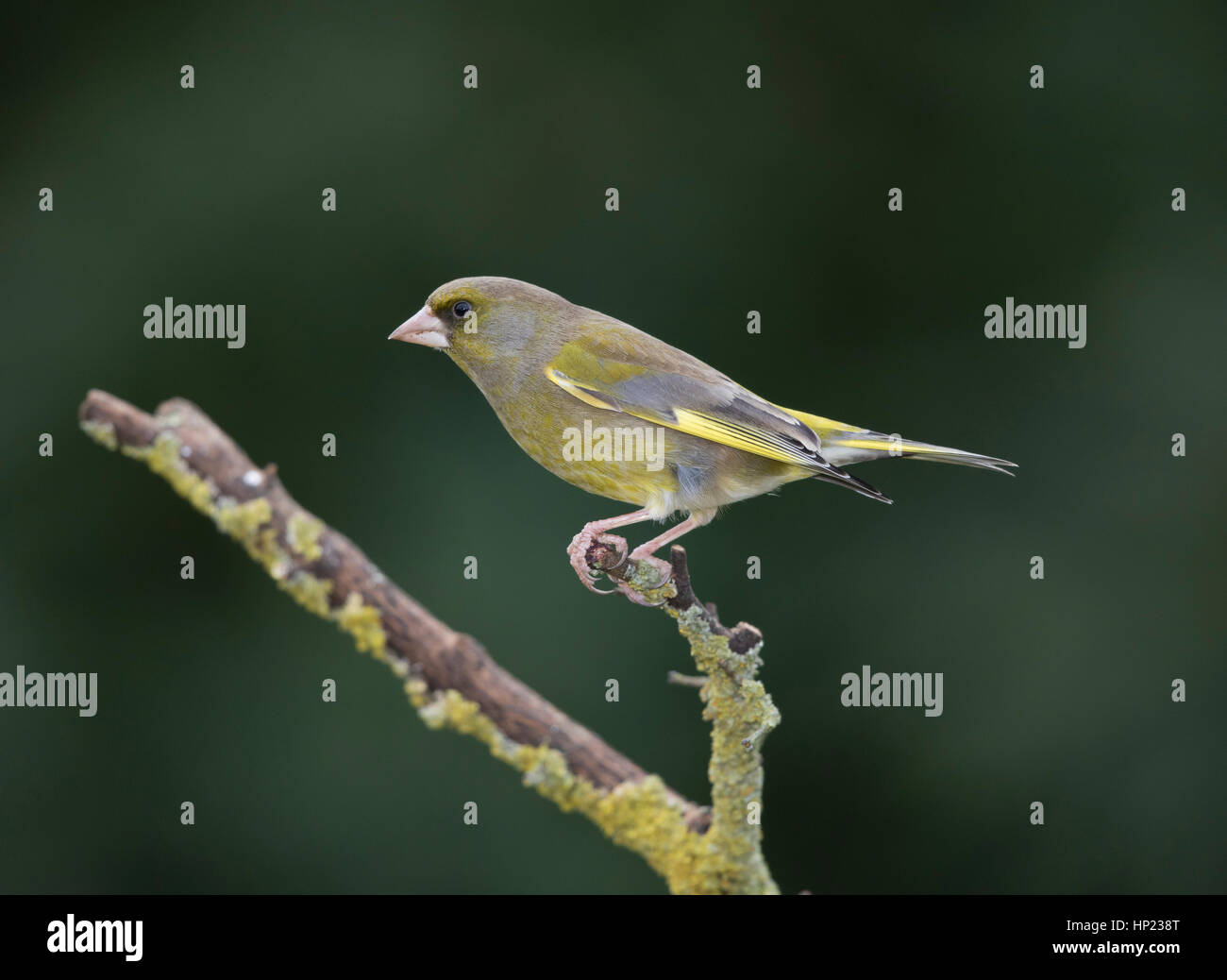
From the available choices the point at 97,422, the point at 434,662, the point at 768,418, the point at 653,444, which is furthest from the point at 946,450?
the point at 97,422

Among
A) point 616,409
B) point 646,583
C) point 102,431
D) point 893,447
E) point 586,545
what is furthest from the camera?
point 893,447

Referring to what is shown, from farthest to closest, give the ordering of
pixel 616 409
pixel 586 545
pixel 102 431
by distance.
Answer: pixel 616 409
pixel 586 545
pixel 102 431

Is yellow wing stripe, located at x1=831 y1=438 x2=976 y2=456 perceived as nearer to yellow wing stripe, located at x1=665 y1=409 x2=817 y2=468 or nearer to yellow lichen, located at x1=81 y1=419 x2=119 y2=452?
yellow wing stripe, located at x1=665 y1=409 x2=817 y2=468

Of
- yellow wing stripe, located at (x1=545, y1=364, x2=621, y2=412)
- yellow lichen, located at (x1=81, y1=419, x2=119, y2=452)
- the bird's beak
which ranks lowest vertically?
yellow lichen, located at (x1=81, y1=419, x2=119, y2=452)

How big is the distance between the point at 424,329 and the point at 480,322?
0.15m

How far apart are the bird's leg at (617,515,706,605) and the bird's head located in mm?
618

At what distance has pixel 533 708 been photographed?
270 cm

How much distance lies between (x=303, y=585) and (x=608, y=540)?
2.16 feet

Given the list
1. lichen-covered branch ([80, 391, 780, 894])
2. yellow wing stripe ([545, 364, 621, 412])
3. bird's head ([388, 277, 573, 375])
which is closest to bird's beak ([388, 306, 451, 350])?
bird's head ([388, 277, 573, 375])

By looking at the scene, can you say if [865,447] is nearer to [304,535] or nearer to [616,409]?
[616,409]

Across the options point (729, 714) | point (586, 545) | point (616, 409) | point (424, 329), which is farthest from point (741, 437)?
point (424, 329)

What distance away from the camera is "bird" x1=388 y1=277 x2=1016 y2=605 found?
303 cm

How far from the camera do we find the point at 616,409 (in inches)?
120

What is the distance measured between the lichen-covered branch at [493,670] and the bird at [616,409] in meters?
0.41
